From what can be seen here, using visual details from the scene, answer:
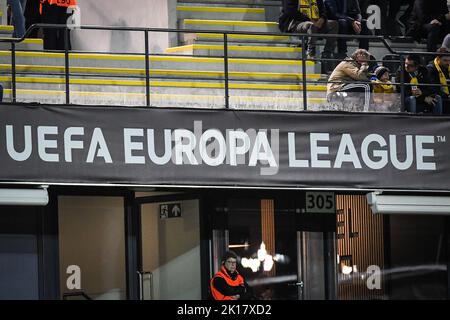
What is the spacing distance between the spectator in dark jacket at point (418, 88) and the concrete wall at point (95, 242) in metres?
4.05

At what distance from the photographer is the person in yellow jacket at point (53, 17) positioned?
21484 millimetres

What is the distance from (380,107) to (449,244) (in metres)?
2.26

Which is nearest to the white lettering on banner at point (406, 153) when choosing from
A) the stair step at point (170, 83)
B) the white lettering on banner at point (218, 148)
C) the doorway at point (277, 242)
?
the doorway at point (277, 242)

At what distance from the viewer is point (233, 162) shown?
19.9m

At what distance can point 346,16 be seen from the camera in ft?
75.3

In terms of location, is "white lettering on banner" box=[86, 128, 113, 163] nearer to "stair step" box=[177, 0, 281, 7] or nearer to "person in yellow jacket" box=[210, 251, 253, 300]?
"person in yellow jacket" box=[210, 251, 253, 300]

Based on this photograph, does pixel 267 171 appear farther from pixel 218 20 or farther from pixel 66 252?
pixel 218 20

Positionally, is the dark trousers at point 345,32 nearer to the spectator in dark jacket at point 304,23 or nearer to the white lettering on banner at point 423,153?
the spectator in dark jacket at point 304,23

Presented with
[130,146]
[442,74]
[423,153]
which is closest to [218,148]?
[130,146]

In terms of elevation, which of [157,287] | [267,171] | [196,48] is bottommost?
[157,287]

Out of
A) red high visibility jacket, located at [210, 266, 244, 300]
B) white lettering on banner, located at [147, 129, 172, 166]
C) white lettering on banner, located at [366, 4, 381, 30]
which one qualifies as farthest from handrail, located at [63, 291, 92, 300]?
white lettering on banner, located at [366, 4, 381, 30]

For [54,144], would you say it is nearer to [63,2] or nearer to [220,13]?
[63,2]

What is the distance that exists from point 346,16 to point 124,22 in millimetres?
3484

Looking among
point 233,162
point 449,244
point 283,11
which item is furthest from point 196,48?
point 449,244
